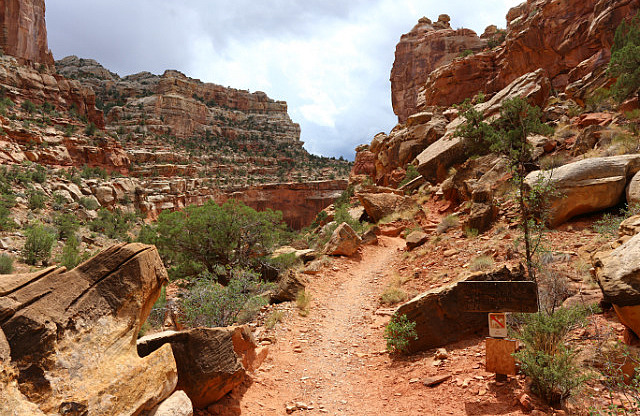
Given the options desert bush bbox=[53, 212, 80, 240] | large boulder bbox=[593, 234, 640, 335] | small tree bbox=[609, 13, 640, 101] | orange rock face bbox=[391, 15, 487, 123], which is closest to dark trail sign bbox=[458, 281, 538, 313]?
large boulder bbox=[593, 234, 640, 335]

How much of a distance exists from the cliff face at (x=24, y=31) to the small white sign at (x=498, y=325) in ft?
174

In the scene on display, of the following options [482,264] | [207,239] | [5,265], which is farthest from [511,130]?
[5,265]

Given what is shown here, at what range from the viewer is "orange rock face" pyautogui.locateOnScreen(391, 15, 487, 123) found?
1643 inches

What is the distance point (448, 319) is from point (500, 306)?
1.26 meters

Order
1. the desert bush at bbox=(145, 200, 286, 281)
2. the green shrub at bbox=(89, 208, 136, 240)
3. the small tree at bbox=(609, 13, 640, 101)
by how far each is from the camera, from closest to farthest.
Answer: the desert bush at bbox=(145, 200, 286, 281), the small tree at bbox=(609, 13, 640, 101), the green shrub at bbox=(89, 208, 136, 240)

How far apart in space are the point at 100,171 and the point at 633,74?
4145 cm

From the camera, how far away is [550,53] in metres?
23.9

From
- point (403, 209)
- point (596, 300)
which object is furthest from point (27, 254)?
point (596, 300)

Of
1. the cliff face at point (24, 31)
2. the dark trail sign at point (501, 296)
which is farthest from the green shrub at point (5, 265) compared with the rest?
the cliff face at point (24, 31)

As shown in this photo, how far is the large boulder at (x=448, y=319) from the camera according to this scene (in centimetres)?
529

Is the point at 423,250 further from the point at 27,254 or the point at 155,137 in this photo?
the point at 155,137

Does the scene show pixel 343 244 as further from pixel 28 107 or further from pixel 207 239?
pixel 28 107

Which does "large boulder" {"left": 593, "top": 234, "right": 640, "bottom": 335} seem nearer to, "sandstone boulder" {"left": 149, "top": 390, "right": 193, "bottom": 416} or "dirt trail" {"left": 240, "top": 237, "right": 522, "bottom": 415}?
"dirt trail" {"left": 240, "top": 237, "right": 522, "bottom": 415}

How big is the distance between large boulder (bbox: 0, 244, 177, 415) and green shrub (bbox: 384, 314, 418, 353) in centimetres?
366
